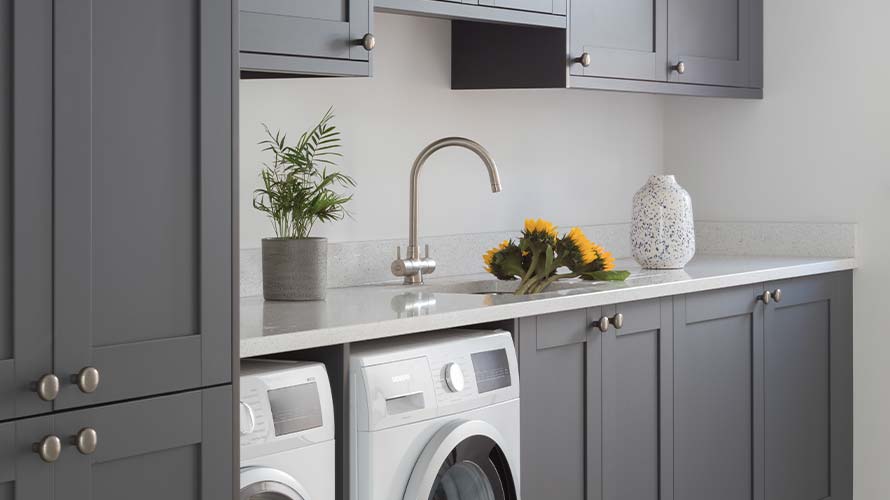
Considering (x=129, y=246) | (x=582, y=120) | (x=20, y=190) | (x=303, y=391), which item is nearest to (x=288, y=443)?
(x=303, y=391)

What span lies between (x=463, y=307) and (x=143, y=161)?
2.94 feet

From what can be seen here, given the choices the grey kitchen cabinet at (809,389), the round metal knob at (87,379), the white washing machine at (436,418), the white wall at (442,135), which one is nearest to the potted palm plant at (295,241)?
the white wall at (442,135)

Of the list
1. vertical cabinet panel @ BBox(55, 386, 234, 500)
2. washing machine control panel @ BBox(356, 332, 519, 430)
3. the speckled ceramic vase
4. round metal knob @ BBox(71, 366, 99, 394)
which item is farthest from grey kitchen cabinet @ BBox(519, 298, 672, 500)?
round metal knob @ BBox(71, 366, 99, 394)

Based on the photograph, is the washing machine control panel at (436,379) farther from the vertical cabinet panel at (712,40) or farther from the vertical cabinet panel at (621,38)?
the vertical cabinet panel at (712,40)

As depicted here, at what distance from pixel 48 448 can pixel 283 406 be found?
0.48 m

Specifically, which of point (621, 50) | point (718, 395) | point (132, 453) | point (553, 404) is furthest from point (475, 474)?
point (621, 50)

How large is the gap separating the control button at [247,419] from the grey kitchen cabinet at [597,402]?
0.76 metres

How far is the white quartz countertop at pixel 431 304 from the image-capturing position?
202cm

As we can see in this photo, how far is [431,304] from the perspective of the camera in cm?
244

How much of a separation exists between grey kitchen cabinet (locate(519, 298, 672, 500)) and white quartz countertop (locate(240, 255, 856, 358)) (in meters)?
0.05

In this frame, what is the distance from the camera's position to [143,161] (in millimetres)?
1647

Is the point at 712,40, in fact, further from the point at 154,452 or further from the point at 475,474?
the point at 154,452

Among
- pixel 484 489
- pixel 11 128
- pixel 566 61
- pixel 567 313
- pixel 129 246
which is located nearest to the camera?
pixel 11 128

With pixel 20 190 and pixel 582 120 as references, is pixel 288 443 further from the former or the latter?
pixel 582 120
